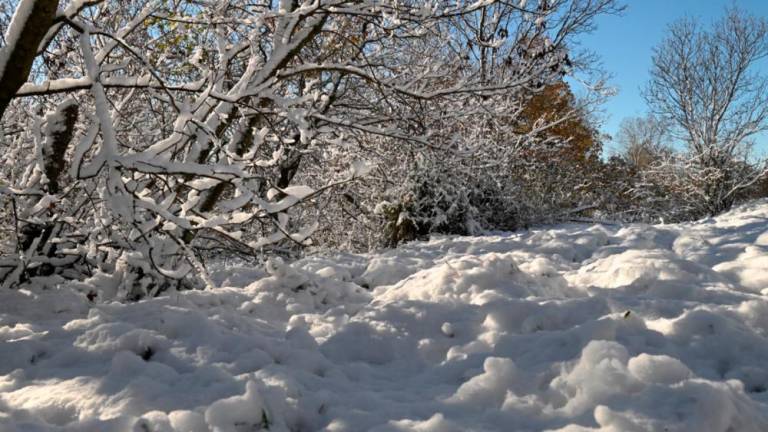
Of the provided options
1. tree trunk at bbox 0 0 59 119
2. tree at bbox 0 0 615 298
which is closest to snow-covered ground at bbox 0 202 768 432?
tree at bbox 0 0 615 298

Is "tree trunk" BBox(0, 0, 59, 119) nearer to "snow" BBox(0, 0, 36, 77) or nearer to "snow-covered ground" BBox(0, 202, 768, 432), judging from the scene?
"snow" BBox(0, 0, 36, 77)

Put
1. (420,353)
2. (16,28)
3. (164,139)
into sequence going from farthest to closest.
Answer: (164,139)
(420,353)
(16,28)

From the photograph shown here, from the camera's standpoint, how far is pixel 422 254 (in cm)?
562

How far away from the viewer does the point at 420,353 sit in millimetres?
2584

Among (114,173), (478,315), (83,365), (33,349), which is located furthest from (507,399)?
(33,349)

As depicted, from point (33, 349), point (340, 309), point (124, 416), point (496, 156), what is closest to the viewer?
point (124, 416)

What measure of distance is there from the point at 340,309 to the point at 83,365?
60.4 inches

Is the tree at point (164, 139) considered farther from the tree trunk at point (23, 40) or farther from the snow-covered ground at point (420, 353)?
the snow-covered ground at point (420, 353)

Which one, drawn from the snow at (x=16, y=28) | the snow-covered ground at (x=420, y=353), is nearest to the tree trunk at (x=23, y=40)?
the snow at (x=16, y=28)

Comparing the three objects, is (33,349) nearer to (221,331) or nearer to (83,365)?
(83,365)

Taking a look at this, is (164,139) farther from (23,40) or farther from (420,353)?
(420,353)

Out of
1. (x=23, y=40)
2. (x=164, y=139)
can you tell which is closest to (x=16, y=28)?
(x=23, y=40)

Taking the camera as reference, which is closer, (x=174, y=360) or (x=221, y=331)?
(x=174, y=360)

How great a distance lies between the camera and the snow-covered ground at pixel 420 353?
177 cm
